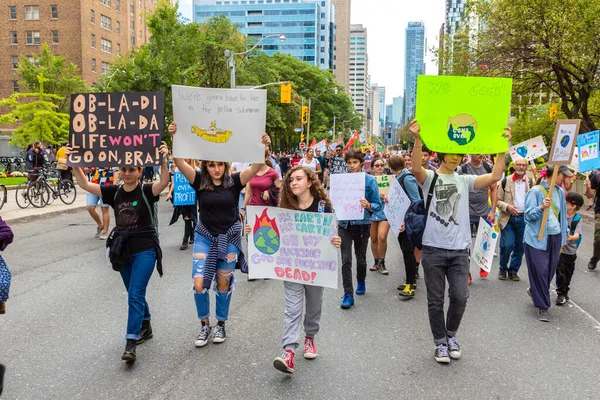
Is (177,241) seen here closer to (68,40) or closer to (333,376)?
(333,376)

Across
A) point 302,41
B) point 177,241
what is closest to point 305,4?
point 302,41

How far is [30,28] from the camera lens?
198 feet

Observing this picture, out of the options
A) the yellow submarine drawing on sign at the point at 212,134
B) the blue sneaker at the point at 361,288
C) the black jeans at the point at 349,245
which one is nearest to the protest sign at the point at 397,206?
the black jeans at the point at 349,245

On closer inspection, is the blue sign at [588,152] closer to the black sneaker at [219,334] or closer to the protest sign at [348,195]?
the protest sign at [348,195]

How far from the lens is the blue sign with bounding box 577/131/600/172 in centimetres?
854

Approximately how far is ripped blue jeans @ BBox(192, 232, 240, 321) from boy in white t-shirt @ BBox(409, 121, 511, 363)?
1.79 meters

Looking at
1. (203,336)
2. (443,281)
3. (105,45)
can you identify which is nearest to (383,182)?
(443,281)

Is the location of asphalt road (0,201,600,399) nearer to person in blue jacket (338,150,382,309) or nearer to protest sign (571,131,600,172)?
person in blue jacket (338,150,382,309)

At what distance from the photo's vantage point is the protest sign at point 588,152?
8539 millimetres

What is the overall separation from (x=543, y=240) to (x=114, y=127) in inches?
185

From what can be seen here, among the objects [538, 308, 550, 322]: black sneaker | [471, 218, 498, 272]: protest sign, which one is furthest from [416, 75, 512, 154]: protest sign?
[471, 218, 498, 272]: protest sign

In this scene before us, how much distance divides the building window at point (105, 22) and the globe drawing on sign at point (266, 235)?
66.7 meters

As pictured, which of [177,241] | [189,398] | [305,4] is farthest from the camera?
[305,4]

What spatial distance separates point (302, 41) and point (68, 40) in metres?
92.9
